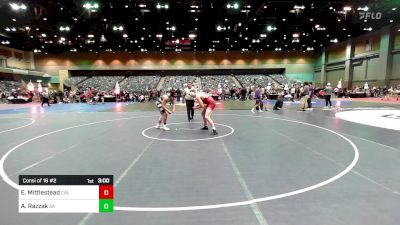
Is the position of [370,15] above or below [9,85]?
above

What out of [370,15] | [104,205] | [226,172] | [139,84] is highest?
[370,15]

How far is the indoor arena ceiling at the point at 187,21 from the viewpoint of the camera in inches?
883

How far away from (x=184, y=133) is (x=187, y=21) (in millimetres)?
23287

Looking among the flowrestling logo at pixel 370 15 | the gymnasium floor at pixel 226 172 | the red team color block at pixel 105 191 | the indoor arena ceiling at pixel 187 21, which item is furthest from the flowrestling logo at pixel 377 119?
the flowrestling logo at pixel 370 15

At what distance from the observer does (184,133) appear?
8906mm

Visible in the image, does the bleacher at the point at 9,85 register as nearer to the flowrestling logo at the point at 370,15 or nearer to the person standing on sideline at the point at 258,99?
the person standing on sideline at the point at 258,99

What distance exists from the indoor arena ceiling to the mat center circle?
52.5ft

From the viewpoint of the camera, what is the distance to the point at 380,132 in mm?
8531

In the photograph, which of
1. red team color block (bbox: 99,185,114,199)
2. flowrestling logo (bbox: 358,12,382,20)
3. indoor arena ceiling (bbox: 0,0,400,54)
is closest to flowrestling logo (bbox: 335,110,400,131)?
red team color block (bbox: 99,185,114,199)

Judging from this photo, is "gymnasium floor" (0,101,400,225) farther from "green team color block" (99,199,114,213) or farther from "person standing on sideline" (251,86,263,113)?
"person standing on sideline" (251,86,263,113)

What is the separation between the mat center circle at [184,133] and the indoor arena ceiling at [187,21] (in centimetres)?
1601

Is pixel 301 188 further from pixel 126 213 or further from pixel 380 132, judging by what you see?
pixel 380 132
